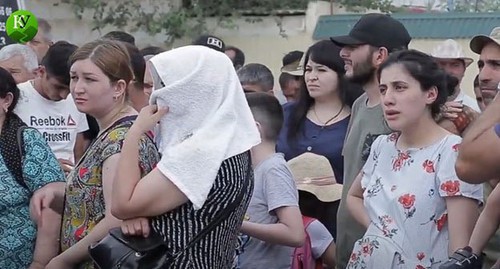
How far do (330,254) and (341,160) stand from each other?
0.62 meters

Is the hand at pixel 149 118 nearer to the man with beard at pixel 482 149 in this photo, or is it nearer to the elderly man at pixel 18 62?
the man with beard at pixel 482 149

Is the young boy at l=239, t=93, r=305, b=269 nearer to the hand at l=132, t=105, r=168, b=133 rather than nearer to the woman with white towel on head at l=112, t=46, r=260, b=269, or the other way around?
the woman with white towel on head at l=112, t=46, r=260, b=269

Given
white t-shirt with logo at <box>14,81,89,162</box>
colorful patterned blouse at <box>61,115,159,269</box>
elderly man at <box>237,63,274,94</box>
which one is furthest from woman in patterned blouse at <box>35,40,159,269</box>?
elderly man at <box>237,63,274,94</box>

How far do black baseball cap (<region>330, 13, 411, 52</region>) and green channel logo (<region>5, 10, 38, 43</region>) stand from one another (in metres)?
3.43

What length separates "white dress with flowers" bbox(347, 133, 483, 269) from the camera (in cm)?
341

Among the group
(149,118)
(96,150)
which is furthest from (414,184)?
(96,150)

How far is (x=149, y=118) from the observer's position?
3.06 meters

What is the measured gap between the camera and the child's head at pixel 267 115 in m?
4.29

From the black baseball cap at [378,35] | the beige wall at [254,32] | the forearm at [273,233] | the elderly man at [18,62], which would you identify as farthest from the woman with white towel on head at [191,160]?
the beige wall at [254,32]

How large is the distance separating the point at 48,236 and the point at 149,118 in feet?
3.62

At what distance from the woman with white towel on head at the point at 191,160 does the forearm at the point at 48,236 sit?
0.95 meters

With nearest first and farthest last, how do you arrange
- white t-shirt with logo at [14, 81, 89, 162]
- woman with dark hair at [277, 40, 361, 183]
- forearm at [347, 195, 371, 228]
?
1. forearm at [347, 195, 371, 228]
2. woman with dark hair at [277, 40, 361, 183]
3. white t-shirt with logo at [14, 81, 89, 162]

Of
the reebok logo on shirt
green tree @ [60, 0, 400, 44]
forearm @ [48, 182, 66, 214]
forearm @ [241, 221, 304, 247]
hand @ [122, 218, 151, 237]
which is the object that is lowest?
green tree @ [60, 0, 400, 44]

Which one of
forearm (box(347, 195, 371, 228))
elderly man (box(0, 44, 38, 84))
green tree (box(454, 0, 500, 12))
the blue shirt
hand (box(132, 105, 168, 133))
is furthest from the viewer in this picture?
green tree (box(454, 0, 500, 12))
